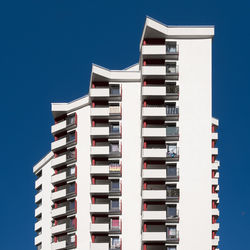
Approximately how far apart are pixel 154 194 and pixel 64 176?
64.2ft

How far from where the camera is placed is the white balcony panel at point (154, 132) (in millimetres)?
99000

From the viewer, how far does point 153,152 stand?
9925 centimetres

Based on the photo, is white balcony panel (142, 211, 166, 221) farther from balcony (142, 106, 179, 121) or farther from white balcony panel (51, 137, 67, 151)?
white balcony panel (51, 137, 67, 151)

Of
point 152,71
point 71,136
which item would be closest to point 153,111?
point 152,71

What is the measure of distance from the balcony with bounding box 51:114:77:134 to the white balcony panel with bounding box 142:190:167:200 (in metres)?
18.5

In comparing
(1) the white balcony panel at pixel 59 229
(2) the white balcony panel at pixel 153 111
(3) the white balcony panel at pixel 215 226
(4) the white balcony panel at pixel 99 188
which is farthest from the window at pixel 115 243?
(3) the white balcony panel at pixel 215 226

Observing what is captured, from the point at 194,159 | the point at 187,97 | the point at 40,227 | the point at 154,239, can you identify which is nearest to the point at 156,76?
the point at 187,97

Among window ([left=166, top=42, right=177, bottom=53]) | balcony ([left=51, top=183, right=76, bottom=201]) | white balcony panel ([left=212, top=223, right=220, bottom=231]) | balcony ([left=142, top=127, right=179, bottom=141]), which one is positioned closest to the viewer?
balcony ([left=142, top=127, right=179, bottom=141])

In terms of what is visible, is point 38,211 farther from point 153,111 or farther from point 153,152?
point 153,111

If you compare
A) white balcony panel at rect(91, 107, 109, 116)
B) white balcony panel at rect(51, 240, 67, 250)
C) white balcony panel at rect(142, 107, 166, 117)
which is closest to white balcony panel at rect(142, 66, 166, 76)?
white balcony panel at rect(142, 107, 166, 117)

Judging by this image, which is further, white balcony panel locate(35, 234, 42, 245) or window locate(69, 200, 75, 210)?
white balcony panel locate(35, 234, 42, 245)

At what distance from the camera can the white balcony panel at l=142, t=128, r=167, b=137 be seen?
99.0 metres

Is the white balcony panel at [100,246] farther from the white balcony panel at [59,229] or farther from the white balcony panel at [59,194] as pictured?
the white balcony panel at [59,194]

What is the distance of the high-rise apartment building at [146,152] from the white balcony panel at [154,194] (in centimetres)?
12
